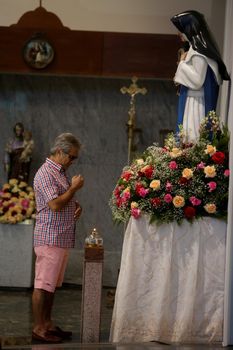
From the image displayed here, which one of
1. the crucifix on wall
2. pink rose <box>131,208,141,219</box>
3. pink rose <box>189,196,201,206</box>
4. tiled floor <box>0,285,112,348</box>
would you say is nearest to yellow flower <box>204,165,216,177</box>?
pink rose <box>189,196,201,206</box>

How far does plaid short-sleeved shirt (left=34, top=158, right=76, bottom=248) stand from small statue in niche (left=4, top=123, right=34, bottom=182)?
4769 mm

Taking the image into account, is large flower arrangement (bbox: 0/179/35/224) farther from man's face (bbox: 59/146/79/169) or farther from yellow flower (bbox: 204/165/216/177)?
yellow flower (bbox: 204/165/216/177)

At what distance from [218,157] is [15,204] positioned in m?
4.33

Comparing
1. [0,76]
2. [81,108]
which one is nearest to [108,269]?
[81,108]

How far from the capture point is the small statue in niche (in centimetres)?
1259

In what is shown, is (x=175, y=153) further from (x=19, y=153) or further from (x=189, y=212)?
(x=19, y=153)

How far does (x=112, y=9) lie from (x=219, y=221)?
612 cm

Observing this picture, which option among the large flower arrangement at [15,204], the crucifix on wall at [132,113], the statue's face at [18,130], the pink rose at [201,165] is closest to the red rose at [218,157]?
the pink rose at [201,165]

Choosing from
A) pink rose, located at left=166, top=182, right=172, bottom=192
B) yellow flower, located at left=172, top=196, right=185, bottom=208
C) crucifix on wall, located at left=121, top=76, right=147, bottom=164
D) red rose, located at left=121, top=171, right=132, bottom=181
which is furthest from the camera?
crucifix on wall, located at left=121, top=76, right=147, bottom=164

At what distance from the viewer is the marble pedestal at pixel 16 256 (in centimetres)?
1088

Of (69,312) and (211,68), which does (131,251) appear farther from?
(69,312)

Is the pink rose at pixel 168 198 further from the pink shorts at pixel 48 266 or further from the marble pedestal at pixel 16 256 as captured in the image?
the marble pedestal at pixel 16 256

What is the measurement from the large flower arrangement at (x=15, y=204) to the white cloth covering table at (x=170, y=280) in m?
3.77

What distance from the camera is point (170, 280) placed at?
24.0 feet
